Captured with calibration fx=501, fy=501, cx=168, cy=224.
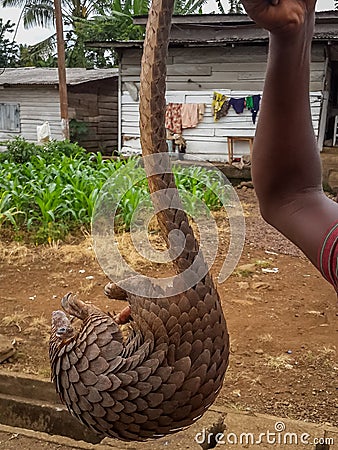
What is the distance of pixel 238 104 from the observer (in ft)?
28.3

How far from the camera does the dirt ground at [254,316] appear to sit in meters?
2.48

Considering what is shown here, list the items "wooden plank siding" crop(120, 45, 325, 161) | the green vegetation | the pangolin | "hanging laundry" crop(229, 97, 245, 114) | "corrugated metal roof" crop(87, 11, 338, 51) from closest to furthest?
the pangolin → the green vegetation → "corrugated metal roof" crop(87, 11, 338, 51) → "wooden plank siding" crop(120, 45, 325, 161) → "hanging laundry" crop(229, 97, 245, 114)

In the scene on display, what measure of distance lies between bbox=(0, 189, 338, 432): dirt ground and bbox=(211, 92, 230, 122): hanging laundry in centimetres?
420

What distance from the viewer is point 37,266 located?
4.25 meters

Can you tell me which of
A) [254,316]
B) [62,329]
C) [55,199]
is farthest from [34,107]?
[62,329]

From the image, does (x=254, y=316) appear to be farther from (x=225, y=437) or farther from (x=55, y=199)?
(x=55, y=199)

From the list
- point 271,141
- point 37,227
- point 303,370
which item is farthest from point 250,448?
point 37,227

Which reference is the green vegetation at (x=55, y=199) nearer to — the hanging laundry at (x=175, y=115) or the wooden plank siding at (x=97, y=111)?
the hanging laundry at (x=175, y=115)

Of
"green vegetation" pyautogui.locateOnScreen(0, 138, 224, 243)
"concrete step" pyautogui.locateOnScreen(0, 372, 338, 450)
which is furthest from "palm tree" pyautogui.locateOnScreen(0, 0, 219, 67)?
"concrete step" pyautogui.locateOnScreen(0, 372, 338, 450)

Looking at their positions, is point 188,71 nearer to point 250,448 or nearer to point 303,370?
point 303,370

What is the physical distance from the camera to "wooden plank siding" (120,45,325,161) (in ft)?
27.8

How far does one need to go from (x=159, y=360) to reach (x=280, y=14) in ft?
1.76

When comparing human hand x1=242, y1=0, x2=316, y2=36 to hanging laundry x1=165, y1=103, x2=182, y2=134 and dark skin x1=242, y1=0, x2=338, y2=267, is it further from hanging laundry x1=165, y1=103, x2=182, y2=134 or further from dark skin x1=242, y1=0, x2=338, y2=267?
hanging laundry x1=165, y1=103, x2=182, y2=134

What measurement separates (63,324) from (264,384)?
1.88m
